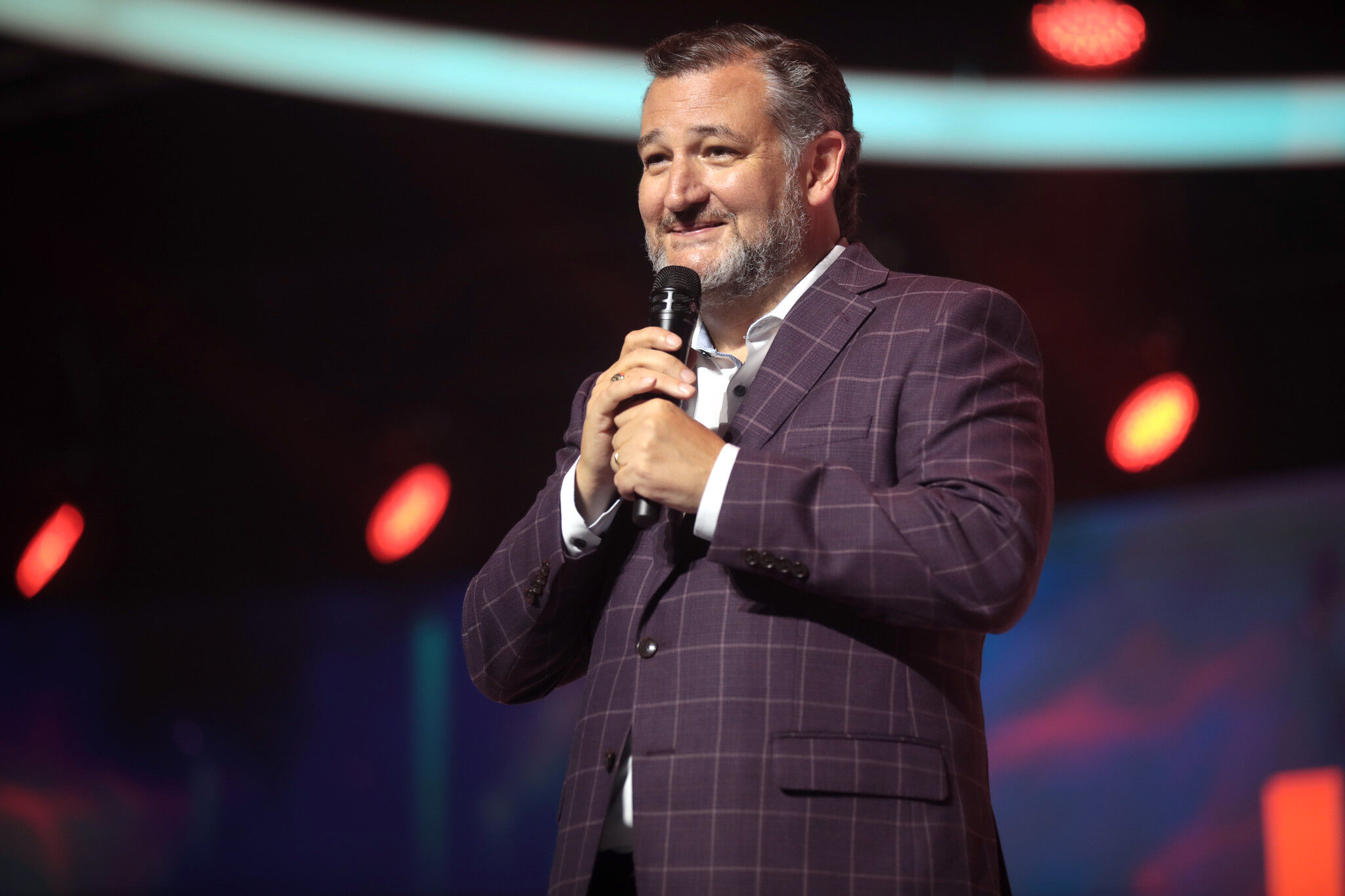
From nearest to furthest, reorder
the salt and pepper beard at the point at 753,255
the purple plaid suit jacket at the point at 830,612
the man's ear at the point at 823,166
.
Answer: the purple plaid suit jacket at the point at 830,612 → the salt and pepper beard at the point at 753,255 → the man's ear at the point at 823,166

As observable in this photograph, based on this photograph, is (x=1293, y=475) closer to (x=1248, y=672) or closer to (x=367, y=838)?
(x=1248, y=672)

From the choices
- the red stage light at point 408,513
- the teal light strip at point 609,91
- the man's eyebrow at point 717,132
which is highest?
the teal light strip at point 609,91

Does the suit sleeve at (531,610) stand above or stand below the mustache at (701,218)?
below

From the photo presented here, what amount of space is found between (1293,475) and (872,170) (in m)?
1.85

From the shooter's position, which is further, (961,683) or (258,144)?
(258,144)

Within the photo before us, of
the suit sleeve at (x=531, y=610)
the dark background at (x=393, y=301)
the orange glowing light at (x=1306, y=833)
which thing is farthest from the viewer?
the orange glowing light at (x=1306, y=833)

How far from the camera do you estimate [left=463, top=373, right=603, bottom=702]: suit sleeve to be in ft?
5.19

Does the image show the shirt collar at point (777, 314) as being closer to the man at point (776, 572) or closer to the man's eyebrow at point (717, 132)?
the man at point (776, 572)

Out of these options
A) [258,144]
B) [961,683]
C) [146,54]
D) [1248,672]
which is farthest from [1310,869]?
[146,54]

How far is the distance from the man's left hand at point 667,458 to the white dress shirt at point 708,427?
0.5 inches

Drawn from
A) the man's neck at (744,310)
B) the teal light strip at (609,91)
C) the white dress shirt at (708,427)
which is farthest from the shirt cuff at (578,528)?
the teal light strip at (609,91)

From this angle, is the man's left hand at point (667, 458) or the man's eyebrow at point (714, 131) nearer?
the man's left hand at point (667, 458)

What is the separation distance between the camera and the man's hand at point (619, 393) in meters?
1.38

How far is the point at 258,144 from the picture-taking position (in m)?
4.07
